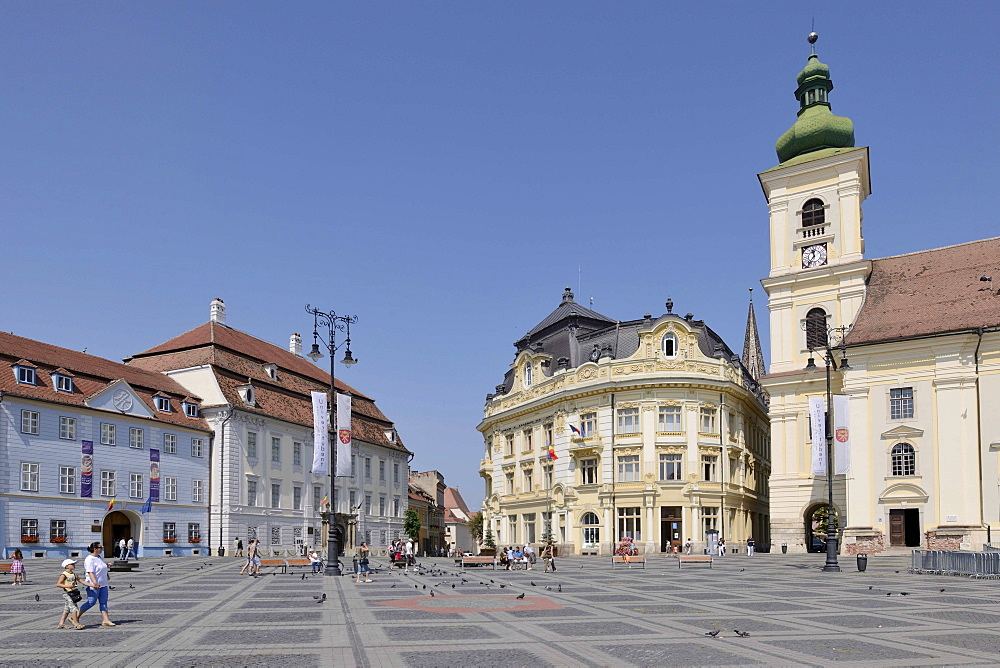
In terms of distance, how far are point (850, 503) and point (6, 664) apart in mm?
44650

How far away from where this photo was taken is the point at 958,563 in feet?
104

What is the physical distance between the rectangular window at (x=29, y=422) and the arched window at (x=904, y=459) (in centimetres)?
4344

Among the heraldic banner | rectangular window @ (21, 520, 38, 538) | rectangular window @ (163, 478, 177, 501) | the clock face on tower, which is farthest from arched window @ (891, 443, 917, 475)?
rectangular window @ (21, 520, 38, 538)

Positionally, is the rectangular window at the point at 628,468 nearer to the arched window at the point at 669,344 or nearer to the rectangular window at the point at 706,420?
the rectangular window at the point at 706,420

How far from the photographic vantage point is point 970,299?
48.7 meters

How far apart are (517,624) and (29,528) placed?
3874 cm

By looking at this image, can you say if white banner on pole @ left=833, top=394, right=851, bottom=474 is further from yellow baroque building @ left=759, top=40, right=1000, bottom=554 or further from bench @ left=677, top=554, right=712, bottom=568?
bench @ left=677, top=554, right=712, bottom=568

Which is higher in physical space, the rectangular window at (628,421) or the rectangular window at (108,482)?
the rectangular window at (628,421)

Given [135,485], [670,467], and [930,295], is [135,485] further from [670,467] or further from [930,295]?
[930,295]

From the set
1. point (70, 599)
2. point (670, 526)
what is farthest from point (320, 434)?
point (670, 526)

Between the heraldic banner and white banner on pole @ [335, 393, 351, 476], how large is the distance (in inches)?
799

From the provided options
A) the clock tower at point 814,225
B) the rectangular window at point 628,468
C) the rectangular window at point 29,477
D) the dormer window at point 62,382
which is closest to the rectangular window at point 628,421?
the rectangular window at point 628,468

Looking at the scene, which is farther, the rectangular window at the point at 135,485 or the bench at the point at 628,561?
the rectangular window at the point at 135,485

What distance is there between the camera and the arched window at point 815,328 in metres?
55.2
